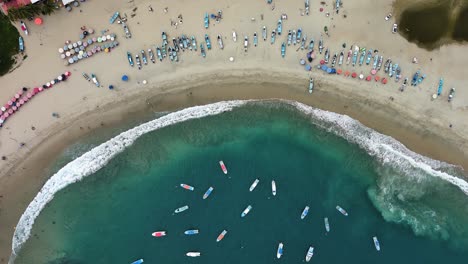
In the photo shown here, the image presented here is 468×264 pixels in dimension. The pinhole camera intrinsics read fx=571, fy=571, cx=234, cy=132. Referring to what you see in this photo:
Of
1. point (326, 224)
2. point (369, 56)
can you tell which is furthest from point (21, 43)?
point (326, 224)

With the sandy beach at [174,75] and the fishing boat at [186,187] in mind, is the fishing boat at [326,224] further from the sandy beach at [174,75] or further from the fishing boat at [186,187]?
the fishing boat at [186,187]

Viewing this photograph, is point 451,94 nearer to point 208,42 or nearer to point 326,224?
point 326,224

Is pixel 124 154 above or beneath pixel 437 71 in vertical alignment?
beneath

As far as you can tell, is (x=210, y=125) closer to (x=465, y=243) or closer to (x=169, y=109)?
(x=169, y=109)

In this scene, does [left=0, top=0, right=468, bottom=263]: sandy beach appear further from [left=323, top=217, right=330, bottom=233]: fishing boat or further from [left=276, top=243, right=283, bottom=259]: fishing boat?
[left=276, top=243, right=283, bottom=259]: fishing boat

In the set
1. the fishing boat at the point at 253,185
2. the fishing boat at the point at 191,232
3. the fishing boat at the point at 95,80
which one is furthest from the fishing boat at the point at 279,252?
the fishing boat at the point at 95,80

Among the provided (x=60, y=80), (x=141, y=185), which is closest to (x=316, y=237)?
(x=141, y=185)
